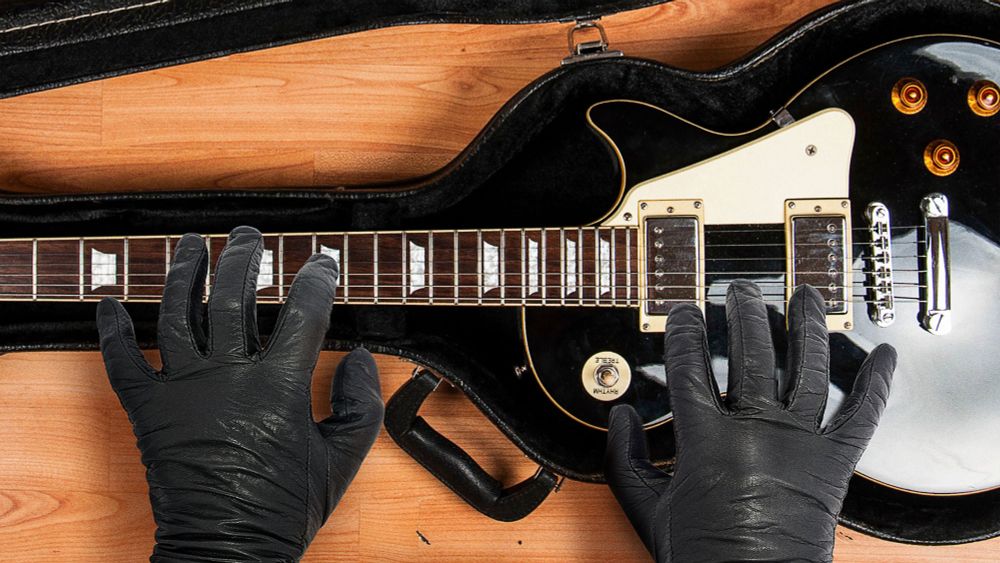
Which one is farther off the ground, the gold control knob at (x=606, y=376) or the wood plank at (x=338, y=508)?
the gold control knob at (x=606, y=376)

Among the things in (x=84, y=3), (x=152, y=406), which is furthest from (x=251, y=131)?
(x=152, y=406)

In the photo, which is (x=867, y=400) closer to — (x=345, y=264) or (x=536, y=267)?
(x=536, y=267)

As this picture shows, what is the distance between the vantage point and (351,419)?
80 cm

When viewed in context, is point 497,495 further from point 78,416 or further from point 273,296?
point 78,416

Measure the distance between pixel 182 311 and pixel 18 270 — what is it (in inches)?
13.2

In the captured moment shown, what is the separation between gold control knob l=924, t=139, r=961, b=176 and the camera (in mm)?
787

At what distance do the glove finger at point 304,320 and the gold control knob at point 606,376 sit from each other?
1.10 feet

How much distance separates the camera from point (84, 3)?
32.9 inches

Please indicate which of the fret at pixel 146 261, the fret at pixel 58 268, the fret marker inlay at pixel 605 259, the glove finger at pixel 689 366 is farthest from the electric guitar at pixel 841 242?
the fret at pixel 58 268

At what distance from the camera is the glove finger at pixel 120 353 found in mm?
746

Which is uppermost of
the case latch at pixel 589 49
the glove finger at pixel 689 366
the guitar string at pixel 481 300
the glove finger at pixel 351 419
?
the case latch at pixel 589 49

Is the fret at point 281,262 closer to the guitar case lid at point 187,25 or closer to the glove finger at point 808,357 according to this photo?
the guitar case lid at point 187,25

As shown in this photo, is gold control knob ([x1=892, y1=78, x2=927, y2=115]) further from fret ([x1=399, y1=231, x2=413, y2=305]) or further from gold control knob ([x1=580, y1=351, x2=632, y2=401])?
fret ([x1=399, y1=231, x2=413, y2=305])

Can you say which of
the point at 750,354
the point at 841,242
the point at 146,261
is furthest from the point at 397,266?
the point at 841,242
